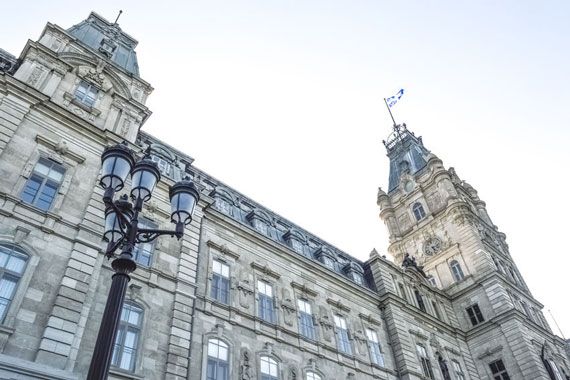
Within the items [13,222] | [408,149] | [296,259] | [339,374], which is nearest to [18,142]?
[13,222]

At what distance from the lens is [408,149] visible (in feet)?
184

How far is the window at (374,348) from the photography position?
2613 centimetres

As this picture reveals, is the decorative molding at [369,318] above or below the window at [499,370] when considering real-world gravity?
above

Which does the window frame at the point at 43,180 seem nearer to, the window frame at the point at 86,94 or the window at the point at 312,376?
the window frame at the point at 86,94

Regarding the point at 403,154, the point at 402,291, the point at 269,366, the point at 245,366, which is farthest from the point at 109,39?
the point at 403,154

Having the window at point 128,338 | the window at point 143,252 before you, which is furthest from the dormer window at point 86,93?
the window at point 128,338

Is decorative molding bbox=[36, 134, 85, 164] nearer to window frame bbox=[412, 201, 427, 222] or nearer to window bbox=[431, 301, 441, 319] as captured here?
window bbox=[431, 301, 441, 319]

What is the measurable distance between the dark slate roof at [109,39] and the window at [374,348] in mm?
21257

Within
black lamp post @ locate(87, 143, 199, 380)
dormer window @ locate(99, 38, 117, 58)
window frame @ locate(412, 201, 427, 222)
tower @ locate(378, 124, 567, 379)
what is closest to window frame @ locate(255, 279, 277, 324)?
black lamp post @ locate(87, 143, 199, 380)

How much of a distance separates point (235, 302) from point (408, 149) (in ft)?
133

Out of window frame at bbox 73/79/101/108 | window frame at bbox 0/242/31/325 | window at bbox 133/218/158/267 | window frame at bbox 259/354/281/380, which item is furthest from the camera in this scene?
window frame at bbox 73/79/101/108

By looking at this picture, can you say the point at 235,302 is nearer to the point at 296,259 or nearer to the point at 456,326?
the point at 296,259

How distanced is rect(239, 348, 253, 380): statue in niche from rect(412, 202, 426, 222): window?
99.3ft

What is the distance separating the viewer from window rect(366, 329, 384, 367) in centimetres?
2613
